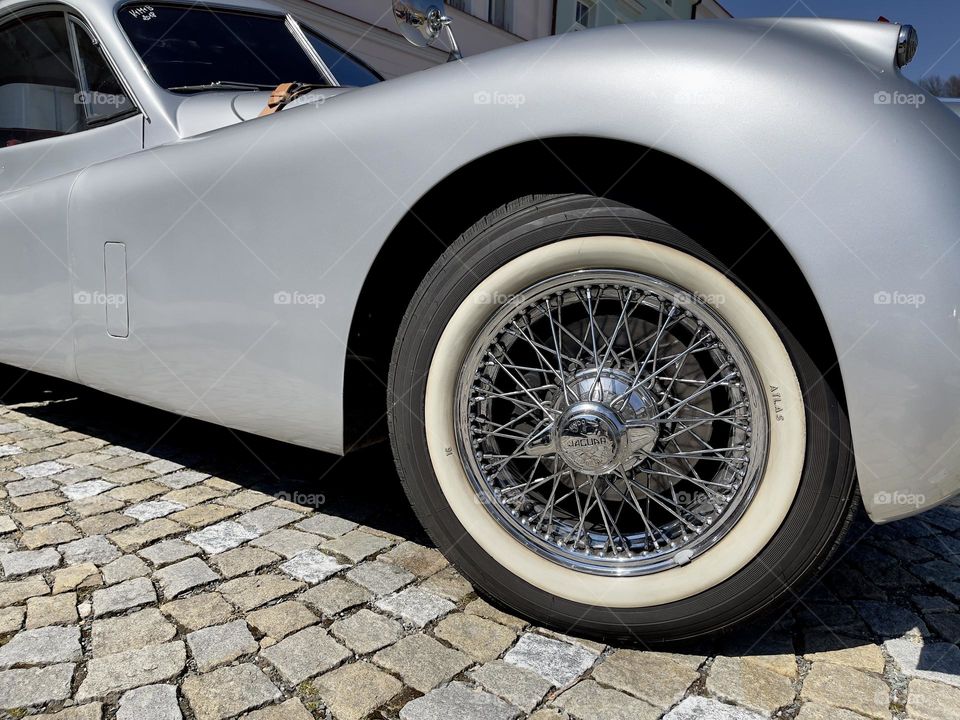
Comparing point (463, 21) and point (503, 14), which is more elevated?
point (503, 14)

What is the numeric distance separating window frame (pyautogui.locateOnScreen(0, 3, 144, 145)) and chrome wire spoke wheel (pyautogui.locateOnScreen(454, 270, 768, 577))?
182cm

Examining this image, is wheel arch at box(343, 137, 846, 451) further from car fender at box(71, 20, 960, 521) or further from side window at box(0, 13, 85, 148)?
side window at box(0, 13, 85, 148)

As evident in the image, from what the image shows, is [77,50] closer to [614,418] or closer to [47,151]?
[47,151]

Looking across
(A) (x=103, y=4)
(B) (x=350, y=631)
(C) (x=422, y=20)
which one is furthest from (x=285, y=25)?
(B) (x=350, y=631)

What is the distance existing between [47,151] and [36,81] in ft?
1.39

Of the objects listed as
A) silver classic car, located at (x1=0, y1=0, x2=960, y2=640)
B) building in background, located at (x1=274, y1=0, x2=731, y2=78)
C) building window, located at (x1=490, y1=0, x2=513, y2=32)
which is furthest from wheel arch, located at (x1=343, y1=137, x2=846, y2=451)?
building window, located at (x1=490, y1=0, x2=513, y2=32)

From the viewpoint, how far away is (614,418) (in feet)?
5.32

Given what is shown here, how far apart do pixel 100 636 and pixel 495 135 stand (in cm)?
141

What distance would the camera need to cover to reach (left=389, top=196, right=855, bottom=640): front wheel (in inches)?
58.4

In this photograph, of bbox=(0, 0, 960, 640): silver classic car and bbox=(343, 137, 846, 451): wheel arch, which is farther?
bbox=(343, 137, 846, 451): wheel arch

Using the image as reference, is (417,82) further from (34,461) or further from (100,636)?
(34,461)

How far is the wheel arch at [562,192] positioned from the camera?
4.80 feet

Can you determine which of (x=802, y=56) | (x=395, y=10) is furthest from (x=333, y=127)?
(x=802, y=56)

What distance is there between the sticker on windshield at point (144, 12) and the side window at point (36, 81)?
325mm
